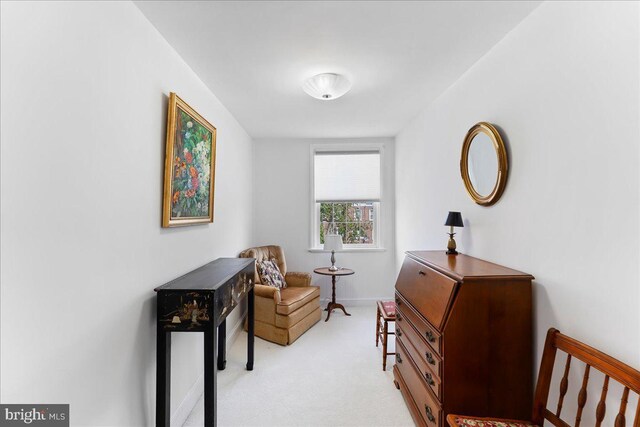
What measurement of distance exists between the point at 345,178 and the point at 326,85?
2213 mm

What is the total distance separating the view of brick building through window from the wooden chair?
320 centimetres

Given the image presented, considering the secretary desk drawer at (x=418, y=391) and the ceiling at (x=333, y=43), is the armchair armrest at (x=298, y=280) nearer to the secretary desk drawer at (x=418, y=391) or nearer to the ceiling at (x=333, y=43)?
the secretary desk drawer at (x=418, y=391)

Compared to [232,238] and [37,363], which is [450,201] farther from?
[37,363]


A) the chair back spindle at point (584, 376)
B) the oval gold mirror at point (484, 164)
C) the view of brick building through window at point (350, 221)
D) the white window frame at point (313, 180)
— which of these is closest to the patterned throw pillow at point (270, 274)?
the white window frame at point (313, 180)

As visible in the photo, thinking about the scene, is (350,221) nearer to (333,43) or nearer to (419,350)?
(419,350)

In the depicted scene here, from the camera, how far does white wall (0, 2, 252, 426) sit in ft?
3.13

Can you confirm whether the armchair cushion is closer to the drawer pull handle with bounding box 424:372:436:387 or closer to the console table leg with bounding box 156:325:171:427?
the console table leg with bounding box 156:325:171:427

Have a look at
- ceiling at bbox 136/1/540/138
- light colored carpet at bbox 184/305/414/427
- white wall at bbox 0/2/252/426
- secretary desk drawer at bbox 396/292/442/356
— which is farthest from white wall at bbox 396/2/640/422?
white wall at bbox 0/2/252/426

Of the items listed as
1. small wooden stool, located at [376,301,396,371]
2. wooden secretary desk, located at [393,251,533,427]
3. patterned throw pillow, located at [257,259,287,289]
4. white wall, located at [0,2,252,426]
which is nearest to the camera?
white wall, located at [0,2,252,426]

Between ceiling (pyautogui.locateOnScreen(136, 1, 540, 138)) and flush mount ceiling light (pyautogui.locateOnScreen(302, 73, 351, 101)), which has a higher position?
ceiling (pyautogui.locateOnScreen(136, 1, 540, 138))

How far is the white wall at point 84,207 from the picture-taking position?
37.6 inches

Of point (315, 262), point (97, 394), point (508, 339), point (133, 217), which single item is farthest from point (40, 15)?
point (315, 262)

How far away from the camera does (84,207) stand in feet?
4.03

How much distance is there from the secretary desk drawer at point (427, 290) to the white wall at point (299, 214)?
6.73 ft
